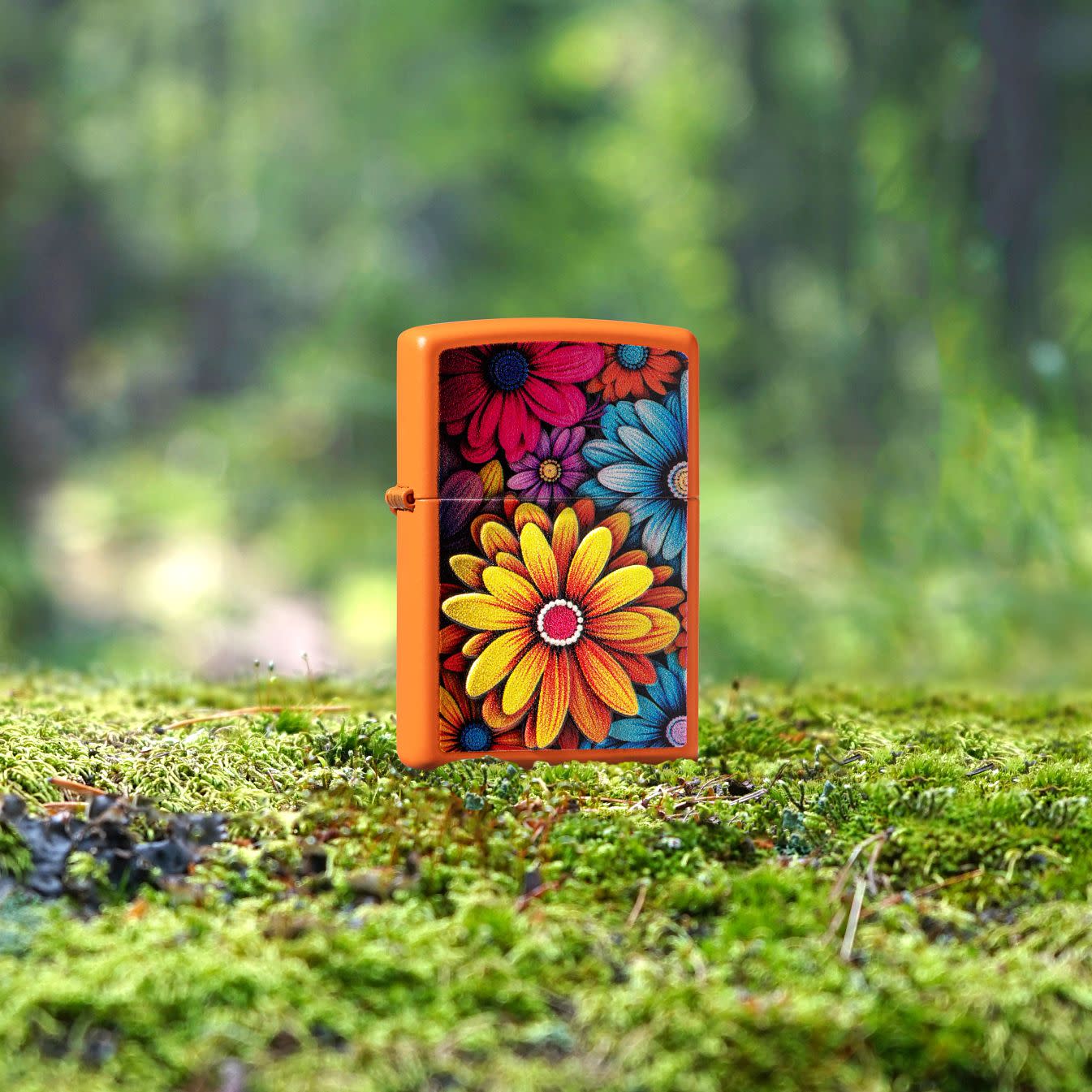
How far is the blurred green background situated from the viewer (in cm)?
930

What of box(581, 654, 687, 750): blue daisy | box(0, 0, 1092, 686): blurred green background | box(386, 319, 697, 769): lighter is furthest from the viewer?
box(0, 0, 1092, 686): blurred green background

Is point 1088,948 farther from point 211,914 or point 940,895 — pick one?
point 211,914

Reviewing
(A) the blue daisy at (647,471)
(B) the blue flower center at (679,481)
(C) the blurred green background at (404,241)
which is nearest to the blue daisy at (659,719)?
(A) the blue daisy at (647,471)

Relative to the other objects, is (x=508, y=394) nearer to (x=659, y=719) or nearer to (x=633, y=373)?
(x=633, y=373)

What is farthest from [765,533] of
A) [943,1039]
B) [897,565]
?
[943,1039]

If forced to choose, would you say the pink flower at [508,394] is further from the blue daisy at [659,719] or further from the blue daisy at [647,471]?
the blue daisy at [659,719]

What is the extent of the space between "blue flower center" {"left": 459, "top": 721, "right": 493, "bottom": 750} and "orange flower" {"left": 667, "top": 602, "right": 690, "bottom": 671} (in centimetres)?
48

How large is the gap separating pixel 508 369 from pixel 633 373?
1.01ft

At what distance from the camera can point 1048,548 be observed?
586 cm

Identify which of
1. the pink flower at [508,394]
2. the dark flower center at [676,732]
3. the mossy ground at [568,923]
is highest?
the pink flower at [508,394]

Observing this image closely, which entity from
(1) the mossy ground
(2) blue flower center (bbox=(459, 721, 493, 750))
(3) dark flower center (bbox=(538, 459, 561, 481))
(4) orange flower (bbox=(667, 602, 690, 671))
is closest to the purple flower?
(3) dark flower center (bbox=(538, 459, 561, 481))

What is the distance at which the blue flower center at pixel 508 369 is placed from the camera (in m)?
2.71

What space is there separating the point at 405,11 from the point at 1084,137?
6818mm

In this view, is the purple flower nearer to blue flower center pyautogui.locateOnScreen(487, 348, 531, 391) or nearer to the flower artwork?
the flower artwork
